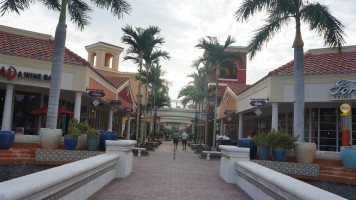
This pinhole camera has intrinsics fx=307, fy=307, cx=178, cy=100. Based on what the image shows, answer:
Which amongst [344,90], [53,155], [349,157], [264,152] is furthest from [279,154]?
[53,155]

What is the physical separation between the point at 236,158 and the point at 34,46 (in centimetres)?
1480

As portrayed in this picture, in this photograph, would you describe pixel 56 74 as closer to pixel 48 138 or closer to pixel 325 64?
pixel 48 138

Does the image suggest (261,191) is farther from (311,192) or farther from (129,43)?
(129,43)

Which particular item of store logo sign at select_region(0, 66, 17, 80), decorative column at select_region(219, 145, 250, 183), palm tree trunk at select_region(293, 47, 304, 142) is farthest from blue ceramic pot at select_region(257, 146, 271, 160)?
store logo sign at select_region(0, 66, 17, 80)

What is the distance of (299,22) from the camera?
1357 centimetres

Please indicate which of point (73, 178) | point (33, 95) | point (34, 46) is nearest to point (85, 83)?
point (34, 46)

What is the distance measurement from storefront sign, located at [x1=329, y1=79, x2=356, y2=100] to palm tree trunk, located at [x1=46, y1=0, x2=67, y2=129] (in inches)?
533

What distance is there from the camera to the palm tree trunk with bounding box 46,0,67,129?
40.6 ft

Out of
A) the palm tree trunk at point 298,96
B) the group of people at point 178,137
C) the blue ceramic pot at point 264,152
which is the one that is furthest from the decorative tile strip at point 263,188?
the group of people at point 178,137

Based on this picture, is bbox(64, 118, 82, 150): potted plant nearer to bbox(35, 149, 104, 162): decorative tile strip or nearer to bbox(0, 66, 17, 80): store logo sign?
bbox(35, 149, 104, 162): decorative tile strip

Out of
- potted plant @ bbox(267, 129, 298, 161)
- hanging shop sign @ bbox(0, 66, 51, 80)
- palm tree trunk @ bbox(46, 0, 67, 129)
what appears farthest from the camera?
hanging shop sign @ bbox(0, 66, 51, 80)

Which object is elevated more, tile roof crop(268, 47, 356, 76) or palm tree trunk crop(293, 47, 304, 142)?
tile roof crop(268, 47, 356, 76)

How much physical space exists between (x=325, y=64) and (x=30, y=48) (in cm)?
1692

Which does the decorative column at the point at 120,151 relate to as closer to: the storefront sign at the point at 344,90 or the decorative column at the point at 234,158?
the decorative column at the point at 234,158
